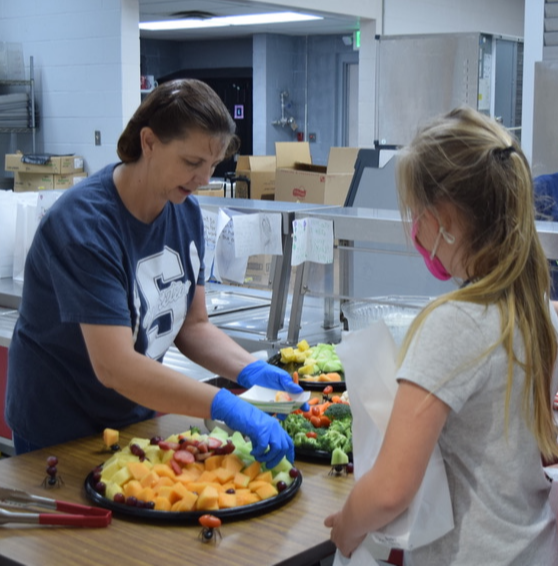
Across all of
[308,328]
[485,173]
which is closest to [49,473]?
[485,173]

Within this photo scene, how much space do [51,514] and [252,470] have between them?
1.16 feet

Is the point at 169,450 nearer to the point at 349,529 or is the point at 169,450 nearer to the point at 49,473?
the point at 49,473

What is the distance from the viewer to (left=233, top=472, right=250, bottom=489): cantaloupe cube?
1487 mm

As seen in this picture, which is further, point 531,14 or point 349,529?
point 531,14

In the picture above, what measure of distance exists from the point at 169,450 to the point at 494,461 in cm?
70

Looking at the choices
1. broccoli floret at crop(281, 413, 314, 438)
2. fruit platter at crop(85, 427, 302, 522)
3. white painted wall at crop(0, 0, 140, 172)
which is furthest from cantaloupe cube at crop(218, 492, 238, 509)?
white painted wall at crop(0, 0, 140, 172)

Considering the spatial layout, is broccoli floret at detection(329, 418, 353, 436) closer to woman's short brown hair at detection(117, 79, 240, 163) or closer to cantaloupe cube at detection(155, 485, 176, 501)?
cantaloupe cube at detection(155, 485, 176, 501)

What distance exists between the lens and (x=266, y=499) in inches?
56.8

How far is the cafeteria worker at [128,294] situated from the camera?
5.10 feet

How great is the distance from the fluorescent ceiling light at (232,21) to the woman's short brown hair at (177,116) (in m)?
8.07

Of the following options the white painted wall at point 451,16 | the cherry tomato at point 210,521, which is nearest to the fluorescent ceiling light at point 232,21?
the white painted wall at point 451,16

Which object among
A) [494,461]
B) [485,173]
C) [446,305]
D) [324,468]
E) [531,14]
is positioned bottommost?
[324,468]

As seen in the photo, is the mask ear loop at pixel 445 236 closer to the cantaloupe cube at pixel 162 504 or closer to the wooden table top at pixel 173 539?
the wooden table top at pixel 173 539

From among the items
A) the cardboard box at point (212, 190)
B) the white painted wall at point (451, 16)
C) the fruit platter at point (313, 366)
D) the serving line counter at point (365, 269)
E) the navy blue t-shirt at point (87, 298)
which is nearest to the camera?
the navy blue t-shirt at point (87, 298)
